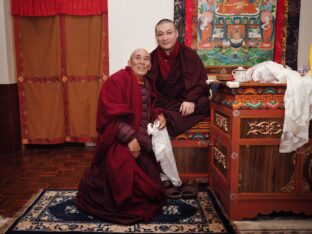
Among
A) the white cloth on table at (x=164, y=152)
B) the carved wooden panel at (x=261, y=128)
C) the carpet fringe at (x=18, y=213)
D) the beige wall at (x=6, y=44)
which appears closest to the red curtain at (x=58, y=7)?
the beige wall at (x=6, y=44)

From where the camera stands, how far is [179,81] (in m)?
2.70

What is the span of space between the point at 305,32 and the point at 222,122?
1651 millimetres

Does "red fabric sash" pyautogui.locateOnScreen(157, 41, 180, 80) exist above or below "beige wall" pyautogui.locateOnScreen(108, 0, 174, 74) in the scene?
below

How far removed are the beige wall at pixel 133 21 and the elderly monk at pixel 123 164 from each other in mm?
931

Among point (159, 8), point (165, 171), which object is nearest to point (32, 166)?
point (165, 171)

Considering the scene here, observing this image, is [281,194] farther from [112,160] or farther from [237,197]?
[112,160]

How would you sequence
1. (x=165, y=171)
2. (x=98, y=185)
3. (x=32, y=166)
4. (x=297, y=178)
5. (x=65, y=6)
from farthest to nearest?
(x=65, y=6)
(x=32, y=166)
(x=165, y=171)
(x=98, y=185)
(x=297, y=178)

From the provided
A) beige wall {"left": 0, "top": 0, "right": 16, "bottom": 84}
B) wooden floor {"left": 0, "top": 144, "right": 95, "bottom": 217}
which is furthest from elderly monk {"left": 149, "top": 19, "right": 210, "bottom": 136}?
beige wall {"left": 0, "top": 0, "right": 16, "bottom": 84}

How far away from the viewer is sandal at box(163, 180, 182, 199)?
2.39 metres

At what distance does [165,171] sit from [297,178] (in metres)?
0.98

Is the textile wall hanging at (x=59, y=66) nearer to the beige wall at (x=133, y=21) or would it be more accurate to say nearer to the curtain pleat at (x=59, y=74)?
the curtain pleat at (x=59, y=74)

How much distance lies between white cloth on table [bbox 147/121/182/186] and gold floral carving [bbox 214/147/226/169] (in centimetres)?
34

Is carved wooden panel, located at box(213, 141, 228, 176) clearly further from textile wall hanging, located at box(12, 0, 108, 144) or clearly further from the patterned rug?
textile wall hanging, located at box(12, 0, 108, 144)

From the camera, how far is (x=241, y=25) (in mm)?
3072
